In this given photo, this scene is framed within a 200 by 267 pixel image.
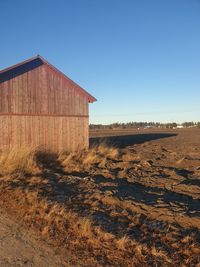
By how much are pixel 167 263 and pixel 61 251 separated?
173 centimetres

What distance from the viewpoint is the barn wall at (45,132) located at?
18547mm

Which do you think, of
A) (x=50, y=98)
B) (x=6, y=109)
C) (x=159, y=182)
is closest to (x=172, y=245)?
(x=159, y=182)

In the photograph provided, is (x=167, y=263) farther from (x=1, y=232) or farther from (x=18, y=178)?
(x=18, y=178)

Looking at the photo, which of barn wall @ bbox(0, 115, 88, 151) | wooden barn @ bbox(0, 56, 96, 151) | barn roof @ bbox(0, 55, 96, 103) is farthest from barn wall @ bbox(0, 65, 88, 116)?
barn wall @ bbox(0, 115, 88, 151)

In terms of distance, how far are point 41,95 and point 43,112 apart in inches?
42.5

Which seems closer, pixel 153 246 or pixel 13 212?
pixel 153 246

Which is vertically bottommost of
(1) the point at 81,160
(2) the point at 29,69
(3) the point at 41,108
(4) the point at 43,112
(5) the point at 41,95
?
(1) the point at 81,160

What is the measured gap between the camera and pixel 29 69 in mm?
19656

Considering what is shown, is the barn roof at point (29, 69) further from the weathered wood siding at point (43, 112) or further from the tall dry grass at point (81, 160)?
the tall dry grass at point (81, 160)

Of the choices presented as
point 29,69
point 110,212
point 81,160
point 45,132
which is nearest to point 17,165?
point 81,160

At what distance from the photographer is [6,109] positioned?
18.5m

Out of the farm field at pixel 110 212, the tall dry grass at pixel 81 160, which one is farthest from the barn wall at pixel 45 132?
the farm field at pixel 110 212

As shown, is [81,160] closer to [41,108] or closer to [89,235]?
[41,108]

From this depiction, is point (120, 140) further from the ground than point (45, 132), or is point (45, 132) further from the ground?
point (45, 132)
